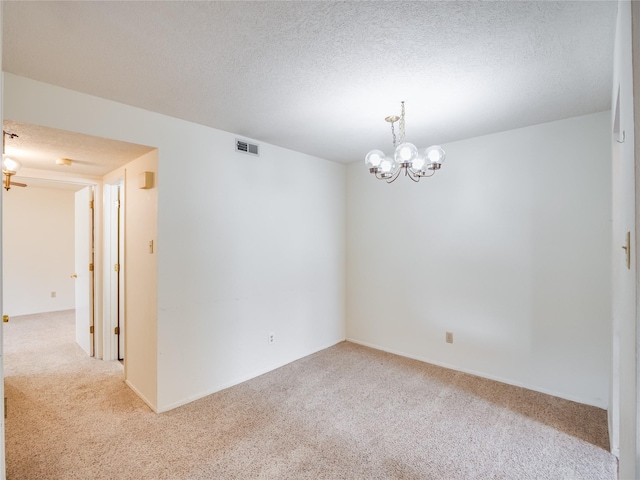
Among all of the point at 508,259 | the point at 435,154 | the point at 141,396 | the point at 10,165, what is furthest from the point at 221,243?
the point at 508,259

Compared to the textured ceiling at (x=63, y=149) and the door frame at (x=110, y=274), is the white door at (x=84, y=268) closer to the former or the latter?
the door frame at (x=110, y=274)

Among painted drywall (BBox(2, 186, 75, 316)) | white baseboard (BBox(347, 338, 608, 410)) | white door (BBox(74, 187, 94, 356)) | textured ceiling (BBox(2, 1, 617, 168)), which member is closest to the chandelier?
textured ceiling (BBox(2, 1, 617, 168))

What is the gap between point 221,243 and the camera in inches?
121

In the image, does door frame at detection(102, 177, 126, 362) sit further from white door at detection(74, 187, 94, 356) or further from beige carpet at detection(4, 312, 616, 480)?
beige carpet at detection(4, 312, 616, 480)

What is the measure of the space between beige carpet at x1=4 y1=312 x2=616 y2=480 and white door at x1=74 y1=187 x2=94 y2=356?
643mm

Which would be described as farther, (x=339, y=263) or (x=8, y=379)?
(x=339, y=263)

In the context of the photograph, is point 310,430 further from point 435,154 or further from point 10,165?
point 10,165

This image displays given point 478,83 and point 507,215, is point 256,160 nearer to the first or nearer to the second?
point 478,83

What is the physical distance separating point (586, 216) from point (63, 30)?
3909mm

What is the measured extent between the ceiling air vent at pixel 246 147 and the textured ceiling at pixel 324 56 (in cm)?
45

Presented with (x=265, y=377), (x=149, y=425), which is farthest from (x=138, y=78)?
(x=265, y=377)

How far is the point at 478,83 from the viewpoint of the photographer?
2.18m

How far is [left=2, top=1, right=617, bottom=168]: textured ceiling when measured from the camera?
151cm

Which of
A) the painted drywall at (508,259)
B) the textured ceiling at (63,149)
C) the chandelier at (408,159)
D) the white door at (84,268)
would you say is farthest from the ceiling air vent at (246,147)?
the white door at (84,268)
